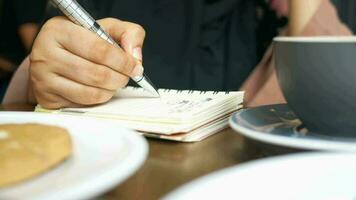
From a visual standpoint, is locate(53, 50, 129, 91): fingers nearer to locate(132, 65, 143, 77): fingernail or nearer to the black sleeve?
locate(132, 65, 143, 77): fingernail

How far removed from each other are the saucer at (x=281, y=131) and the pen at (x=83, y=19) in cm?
17

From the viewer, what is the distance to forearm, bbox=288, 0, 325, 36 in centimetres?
89

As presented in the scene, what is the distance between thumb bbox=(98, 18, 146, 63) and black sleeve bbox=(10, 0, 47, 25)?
2.69 ft

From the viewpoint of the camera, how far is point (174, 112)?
1.62 ft

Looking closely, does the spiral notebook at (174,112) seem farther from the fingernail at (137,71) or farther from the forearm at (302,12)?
the forearm at (302,12)

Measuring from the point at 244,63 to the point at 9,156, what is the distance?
0.80m

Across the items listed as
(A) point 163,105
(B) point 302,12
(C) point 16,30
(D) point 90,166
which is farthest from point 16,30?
(D) point 90,166

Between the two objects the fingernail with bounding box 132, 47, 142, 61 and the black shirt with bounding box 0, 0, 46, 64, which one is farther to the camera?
the black shirt with bounding box 0, 0, 46, 64

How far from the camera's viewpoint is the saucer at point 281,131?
1.11 ft

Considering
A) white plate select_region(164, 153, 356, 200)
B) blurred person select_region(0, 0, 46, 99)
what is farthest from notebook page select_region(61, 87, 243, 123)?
blurred person select_region(0, 0, 46, 99)

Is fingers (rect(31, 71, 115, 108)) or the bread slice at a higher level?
the bread slice

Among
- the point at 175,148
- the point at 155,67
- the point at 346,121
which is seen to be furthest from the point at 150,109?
the point at 155,67

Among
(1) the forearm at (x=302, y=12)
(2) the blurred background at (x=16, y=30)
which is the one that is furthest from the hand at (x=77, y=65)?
(2) the blurred background at (x=16, y=30)

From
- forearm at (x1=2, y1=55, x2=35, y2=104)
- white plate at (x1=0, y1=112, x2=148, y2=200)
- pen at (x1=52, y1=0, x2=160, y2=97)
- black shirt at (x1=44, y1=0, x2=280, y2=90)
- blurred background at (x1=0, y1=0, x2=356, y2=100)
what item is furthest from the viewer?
blurred background at (x1=0, y1=0, x2=356, y2=100)
